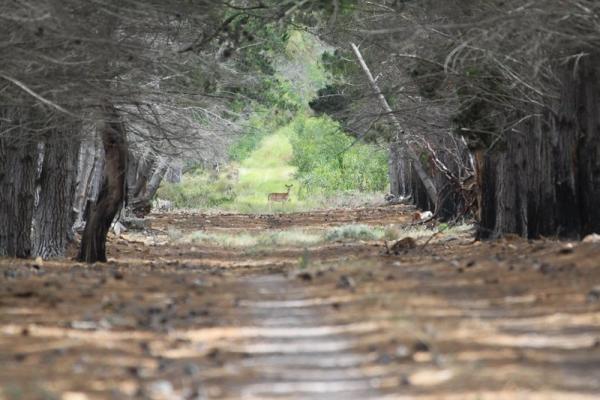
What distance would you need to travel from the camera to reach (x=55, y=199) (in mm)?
21359

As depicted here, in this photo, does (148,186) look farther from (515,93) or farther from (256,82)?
(515,93)

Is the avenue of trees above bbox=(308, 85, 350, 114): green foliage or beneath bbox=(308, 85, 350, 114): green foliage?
beneath

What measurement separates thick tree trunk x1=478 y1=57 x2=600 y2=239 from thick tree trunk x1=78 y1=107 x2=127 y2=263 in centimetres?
656

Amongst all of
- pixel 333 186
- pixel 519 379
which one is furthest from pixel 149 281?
pixel 333 186

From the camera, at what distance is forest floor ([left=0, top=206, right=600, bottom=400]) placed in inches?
265

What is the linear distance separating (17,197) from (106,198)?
1.44 meters

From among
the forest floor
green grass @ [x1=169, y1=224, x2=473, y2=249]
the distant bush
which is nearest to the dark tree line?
the forest floor

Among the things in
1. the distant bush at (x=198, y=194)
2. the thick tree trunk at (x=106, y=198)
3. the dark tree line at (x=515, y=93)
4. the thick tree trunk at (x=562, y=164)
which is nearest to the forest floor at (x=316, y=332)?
the dark tree line at (x=515, y=93)

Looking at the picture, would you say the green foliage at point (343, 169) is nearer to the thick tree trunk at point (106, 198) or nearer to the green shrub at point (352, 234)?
the green shrub at point (352, 234)

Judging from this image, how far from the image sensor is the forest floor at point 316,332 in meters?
6.74

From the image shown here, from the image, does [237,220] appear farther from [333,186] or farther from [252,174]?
[252,174]

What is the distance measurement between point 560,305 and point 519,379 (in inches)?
118

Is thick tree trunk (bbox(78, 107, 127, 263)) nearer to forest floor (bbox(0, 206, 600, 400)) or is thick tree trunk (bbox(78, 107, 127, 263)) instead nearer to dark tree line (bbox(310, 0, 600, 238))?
dark tree line (bbox(310, 0, 600, 238))

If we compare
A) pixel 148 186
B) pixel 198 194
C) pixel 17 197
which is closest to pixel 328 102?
pixel 148 186
